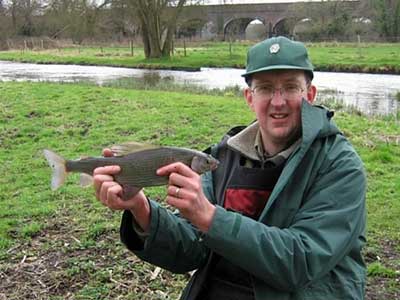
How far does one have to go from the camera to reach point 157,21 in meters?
39.4

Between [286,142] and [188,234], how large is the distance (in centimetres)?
63

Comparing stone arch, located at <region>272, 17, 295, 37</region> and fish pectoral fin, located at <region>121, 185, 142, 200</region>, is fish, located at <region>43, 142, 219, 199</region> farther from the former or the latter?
stone arch, located at <region>272, 17, 295, 37</region>

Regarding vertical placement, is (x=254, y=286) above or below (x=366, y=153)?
above

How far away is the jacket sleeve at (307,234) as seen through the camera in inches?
83.4

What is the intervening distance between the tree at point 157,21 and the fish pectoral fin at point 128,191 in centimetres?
3668

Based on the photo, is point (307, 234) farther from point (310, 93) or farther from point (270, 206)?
point (310, 93)

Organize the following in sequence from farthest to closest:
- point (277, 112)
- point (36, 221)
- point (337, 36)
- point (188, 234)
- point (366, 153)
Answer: point (337, 36)
point (366, 153)
point (36, 221)
point (188, 234)
point (277, 112)

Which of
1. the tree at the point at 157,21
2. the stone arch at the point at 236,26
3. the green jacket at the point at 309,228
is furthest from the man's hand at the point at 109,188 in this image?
the stone arch at the point at 236,26

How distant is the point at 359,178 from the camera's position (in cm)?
231

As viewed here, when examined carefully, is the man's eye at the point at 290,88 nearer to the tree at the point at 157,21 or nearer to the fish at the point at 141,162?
the fish at the point at 141,162

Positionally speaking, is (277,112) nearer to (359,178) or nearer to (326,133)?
(326,133)

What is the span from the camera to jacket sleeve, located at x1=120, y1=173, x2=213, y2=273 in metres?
2.62

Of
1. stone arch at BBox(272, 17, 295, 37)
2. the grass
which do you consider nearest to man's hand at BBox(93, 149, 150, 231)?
the grass

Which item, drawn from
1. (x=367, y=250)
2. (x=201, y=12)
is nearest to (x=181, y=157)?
(x=367, y=250)
